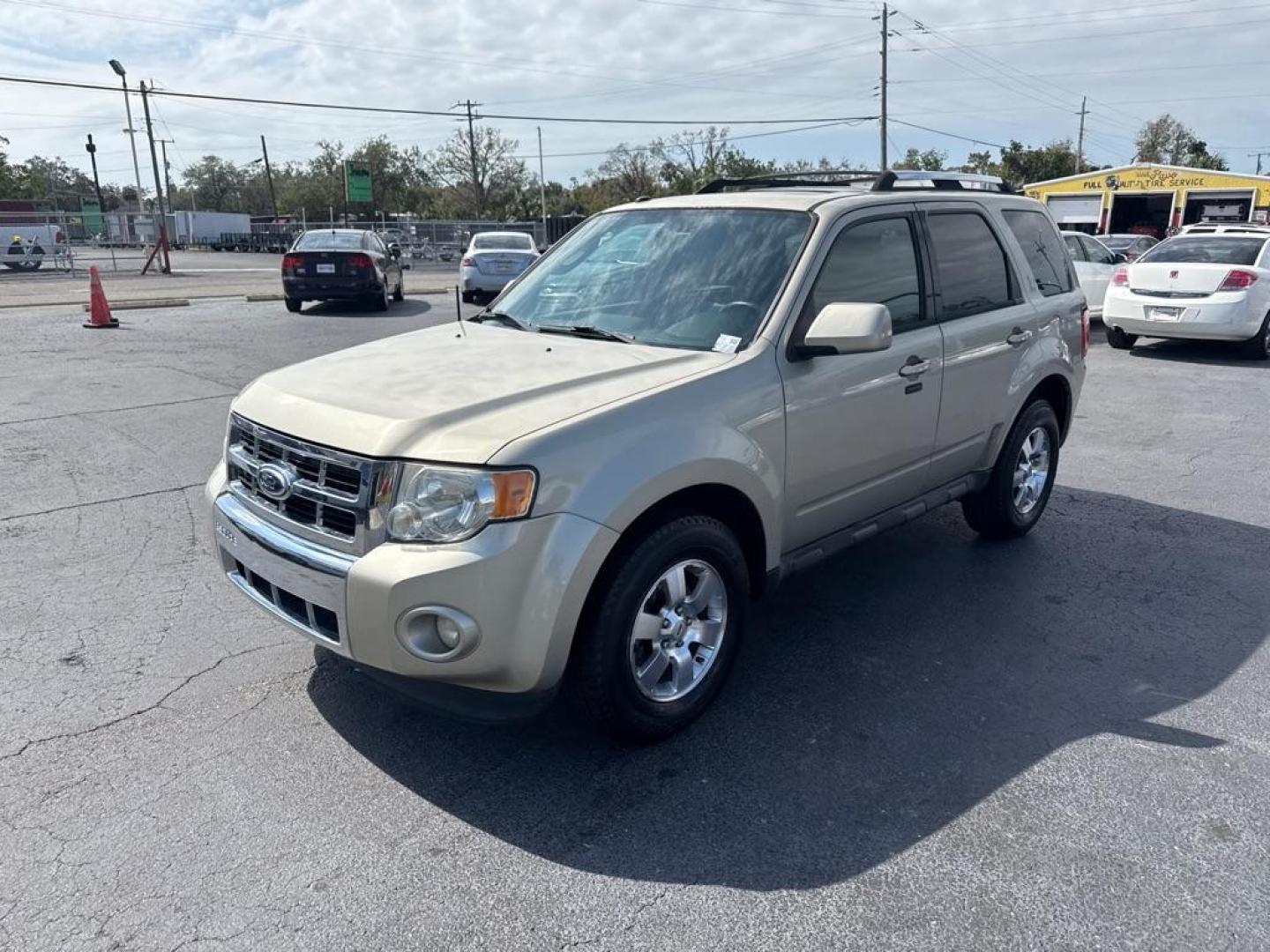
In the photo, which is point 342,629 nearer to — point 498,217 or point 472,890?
point 472,890

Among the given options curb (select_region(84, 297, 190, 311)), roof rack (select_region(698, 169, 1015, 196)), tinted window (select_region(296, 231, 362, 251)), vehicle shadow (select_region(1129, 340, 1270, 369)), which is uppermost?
roof rack (select_region(698, 169, 1015, 196))

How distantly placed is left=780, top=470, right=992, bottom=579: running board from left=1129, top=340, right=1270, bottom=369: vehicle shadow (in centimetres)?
936

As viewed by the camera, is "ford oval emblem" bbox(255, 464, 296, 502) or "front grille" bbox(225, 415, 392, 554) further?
"ford oval emblem" bbox(255, 464, 296, 502)

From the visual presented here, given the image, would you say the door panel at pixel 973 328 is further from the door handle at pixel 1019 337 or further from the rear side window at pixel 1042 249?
the rear side window at pixel 1042 249

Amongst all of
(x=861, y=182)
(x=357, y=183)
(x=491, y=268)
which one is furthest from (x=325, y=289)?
(x=357, y=183)

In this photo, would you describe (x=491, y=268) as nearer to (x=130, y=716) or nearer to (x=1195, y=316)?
(x=1195, y=316)

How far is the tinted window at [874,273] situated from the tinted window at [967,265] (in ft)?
0.74

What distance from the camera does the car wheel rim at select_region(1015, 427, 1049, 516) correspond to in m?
5.40

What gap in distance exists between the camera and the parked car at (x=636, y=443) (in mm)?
2834

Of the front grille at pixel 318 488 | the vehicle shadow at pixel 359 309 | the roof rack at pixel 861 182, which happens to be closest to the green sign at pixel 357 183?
the vehicle shadow at pixel 359 309

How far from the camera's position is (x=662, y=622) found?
3.31 meters

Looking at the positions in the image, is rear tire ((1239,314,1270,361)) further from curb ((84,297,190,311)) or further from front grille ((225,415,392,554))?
curb ((84,297,190,311))

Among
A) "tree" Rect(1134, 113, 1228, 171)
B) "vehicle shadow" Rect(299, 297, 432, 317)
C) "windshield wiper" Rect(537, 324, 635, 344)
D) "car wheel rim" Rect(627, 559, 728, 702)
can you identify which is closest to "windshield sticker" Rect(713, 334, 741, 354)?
"windshield wiper" Rect(537, 324, 635, 344)

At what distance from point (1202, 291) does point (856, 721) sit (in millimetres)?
11052
